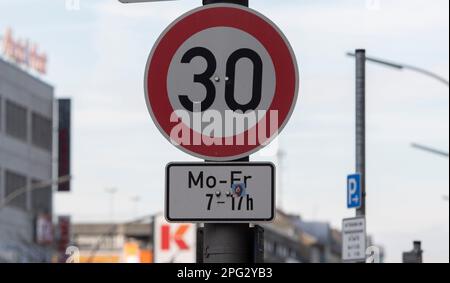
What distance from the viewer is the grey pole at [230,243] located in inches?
318

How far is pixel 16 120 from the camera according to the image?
385ft

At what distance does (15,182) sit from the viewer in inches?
4604

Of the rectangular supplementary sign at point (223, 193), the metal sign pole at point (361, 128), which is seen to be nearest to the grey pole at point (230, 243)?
the rectangular supplementary sign at point (223, 193)

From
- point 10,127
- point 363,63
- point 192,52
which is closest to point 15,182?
point 10,127

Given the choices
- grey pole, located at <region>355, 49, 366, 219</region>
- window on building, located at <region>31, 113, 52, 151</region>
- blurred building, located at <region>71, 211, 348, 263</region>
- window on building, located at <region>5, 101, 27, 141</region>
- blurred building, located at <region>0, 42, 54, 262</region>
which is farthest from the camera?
blurred building, located at <region>71, 211, 348, 263</region>

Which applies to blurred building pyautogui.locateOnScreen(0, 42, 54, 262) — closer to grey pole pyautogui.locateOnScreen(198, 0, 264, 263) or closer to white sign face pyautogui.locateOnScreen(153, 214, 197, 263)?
white sign face pyautogui.locateOnScreen(153, 214, 197, 263)

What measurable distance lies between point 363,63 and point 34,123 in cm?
9354

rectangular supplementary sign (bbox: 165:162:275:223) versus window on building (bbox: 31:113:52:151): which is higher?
rectangular supplementary sign (bbox: 165:162:275:223)

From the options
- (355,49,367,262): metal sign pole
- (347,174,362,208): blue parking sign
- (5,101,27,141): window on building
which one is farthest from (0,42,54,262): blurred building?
(355,49,367,262): metal sign pole

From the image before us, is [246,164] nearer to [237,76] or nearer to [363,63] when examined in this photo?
[237,76]

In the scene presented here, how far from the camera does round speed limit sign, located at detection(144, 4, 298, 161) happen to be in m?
7.96

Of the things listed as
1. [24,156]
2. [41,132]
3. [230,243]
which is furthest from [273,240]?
[230,243]

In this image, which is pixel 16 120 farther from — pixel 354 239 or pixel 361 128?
pixel 354 239

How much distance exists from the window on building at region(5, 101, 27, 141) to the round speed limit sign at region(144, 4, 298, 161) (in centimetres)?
10812
